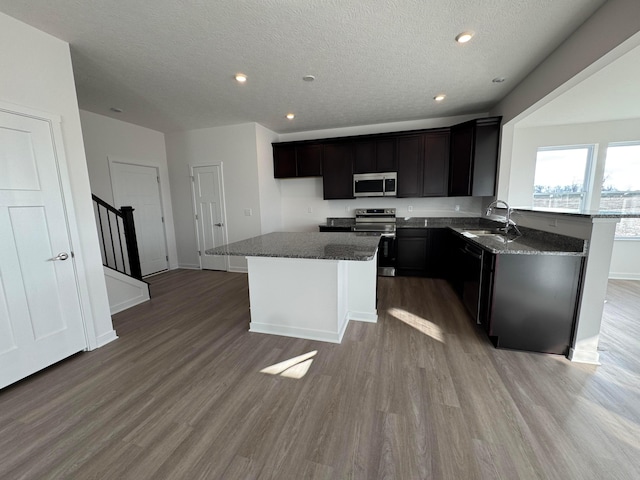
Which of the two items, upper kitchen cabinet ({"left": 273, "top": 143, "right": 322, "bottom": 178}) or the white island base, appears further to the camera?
upper kitchen cabinet ({"left": 273, "top": 143, "right": 322, "bottom": 178})

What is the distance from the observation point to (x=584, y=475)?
1.16m

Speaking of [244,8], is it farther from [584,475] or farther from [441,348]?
[584,475]

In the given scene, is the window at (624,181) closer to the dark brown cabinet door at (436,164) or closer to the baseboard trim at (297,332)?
the dark brown cabinet door at (436,164)

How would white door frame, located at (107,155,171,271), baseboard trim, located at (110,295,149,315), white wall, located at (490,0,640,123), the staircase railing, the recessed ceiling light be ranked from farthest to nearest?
white door frame, located at (107,155,171,271) → the staircase railing → baseboard trim, located at (110,295,149,315) → the recessed ceiling light → white wall, located at (490,0,640,123)

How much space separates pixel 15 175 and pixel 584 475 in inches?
148

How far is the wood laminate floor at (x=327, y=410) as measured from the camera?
123 cm

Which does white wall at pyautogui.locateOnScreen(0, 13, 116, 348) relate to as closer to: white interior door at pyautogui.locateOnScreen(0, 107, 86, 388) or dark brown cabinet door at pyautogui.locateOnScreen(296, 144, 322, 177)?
white interior door at pyautogui.locateOnScreen(0, 107, 86, 388)

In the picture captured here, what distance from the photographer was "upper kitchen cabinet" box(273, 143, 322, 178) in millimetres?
4611

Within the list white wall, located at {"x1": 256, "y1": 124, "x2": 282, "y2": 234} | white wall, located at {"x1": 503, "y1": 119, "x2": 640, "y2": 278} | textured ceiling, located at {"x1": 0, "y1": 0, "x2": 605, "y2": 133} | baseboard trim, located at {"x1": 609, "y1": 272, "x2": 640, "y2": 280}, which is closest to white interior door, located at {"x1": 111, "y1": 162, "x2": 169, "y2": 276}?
textured ceiling, located at {"x1": 0, "y1": 0, "x2": 605, "y2": 133}

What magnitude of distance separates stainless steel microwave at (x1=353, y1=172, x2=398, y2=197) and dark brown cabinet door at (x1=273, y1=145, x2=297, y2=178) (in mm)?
1198

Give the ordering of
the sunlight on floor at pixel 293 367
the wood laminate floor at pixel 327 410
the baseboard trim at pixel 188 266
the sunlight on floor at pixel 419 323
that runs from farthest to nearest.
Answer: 1. the baseboard trim at pixel 188 266
2. the sunlight on floor at pixel 419 323
3. the sunlight on floor at pixel 293 367
4. the wood laminate floor at pixel 327 410

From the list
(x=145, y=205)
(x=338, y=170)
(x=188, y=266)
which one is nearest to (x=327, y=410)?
(x=338, y=170)

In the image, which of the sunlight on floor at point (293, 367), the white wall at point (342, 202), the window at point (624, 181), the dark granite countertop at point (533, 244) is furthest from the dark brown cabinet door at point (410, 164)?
the sunlight on floor at point (293, 367)

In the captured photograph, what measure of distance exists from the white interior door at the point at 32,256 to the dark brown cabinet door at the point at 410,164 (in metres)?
4.16
